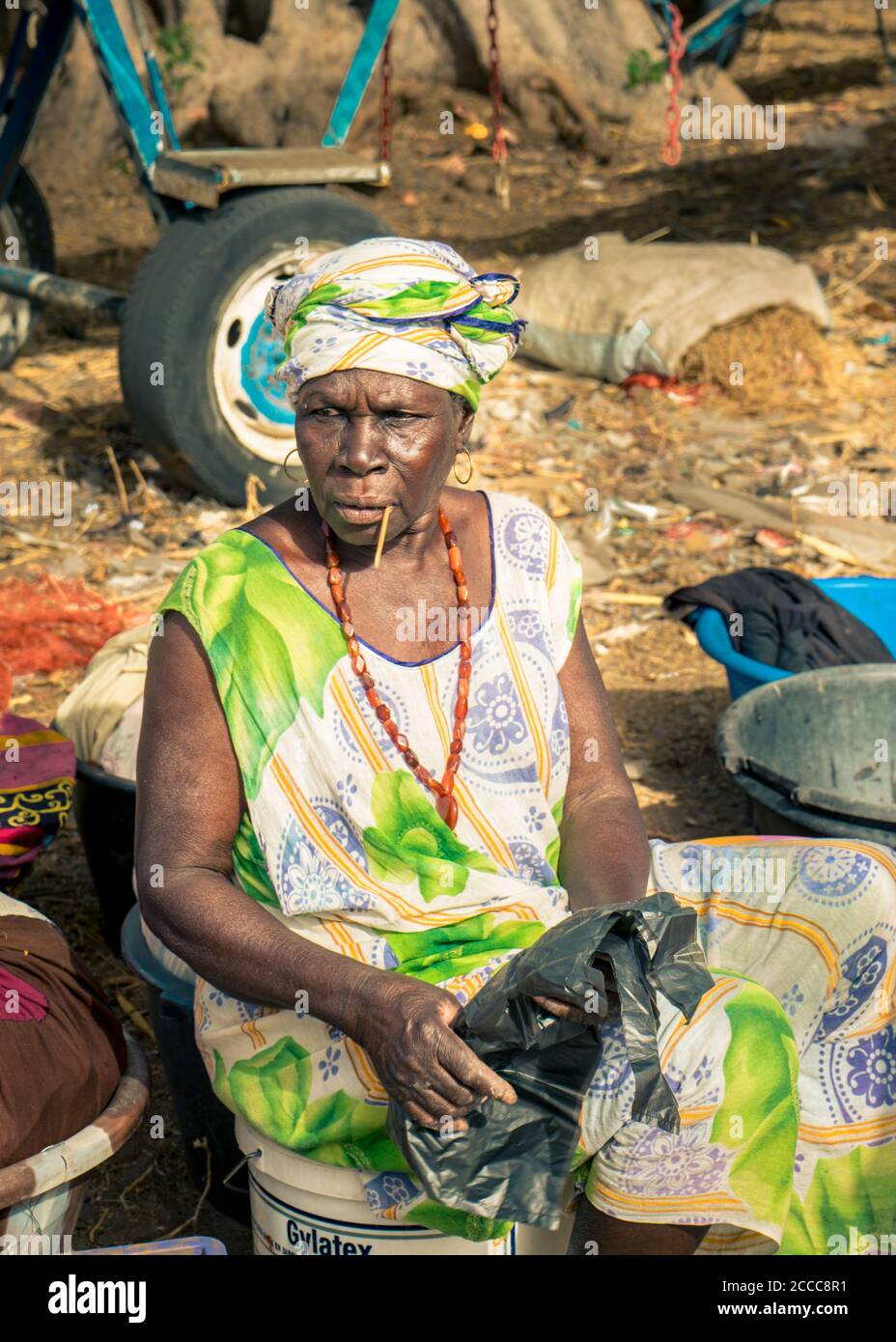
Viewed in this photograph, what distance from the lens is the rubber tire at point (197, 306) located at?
532cm

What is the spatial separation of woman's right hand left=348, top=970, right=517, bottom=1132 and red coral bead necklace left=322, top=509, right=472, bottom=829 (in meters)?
0.34

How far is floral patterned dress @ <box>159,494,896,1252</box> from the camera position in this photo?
207 centimetres

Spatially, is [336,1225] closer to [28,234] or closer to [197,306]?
[197,306]

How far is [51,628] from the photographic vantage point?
484 cm

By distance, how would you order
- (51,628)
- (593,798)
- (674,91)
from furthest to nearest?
(674,91), (51,628), (593,798)

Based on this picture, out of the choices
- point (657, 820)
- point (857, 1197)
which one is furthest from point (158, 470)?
point (857, 1197)

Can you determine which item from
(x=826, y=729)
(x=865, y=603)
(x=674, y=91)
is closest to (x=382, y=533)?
(x=826, y=729)

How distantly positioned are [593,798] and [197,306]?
11.1 feet

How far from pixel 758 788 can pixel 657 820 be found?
787 millimetres

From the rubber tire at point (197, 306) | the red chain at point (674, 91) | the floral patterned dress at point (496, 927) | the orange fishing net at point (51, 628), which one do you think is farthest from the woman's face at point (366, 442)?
the red chain at point (674, 91)
